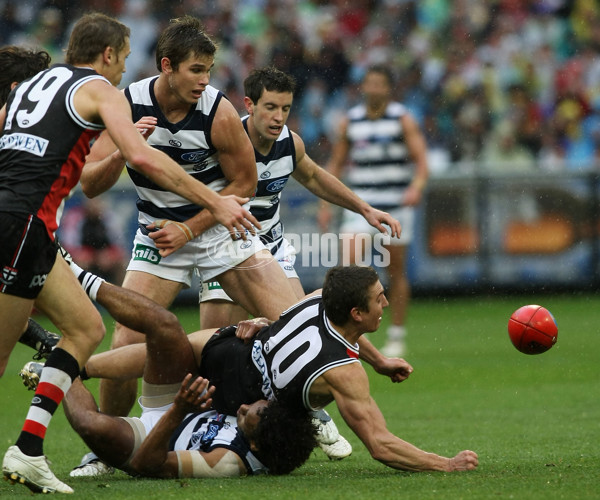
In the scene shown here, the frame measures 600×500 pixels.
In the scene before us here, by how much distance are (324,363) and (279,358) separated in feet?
0.94

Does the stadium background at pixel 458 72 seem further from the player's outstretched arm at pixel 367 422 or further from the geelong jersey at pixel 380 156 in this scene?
the player's outstretched arm at pixel 367 422

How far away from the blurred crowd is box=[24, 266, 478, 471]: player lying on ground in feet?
34.1

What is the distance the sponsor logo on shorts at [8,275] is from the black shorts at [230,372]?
135 cm

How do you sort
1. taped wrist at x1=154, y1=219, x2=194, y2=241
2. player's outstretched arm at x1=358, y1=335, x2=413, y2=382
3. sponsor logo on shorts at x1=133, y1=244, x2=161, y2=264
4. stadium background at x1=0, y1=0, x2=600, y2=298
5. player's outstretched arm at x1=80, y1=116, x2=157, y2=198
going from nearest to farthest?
player's outstretched arm at x1=358, y1=335, x2=413, y2=382 < taped wrist at x1=154, y1=219, x2=194, y2=241 < player's outstretched arm at x1=80, y1=116, x2=157, y2=198 < sponsor logo on shorts at x1=133, y1=244, x2=161, y2=264 < stadium background at x1=0, y1=0, x2=600, y2=298

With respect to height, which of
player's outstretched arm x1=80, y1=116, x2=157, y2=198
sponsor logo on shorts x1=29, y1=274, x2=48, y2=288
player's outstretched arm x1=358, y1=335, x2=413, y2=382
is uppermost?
player's outstretched arm x1=80, y1=116, x2=157, y2=198

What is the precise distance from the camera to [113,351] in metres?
5.99

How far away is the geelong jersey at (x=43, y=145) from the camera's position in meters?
4.82

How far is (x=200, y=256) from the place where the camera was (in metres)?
6.41

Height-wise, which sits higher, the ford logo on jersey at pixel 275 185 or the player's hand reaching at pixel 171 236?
the ford logo on jersey at pixel 275 185

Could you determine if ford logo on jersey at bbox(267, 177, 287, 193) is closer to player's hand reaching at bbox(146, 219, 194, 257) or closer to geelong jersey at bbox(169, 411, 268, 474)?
player's hand reaching at bbox(146, 219, 194, 257)

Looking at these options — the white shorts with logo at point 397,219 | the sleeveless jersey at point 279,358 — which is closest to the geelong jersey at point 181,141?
the sleeveless jersey at point 279,358

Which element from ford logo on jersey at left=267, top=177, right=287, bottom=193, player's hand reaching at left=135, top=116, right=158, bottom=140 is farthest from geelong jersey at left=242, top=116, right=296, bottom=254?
player's hand reaching at left=135, top=116, right=158, bottom=140

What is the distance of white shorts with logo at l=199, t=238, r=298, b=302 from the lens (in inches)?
276

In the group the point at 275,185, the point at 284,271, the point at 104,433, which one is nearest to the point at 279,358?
the point at 104,433
